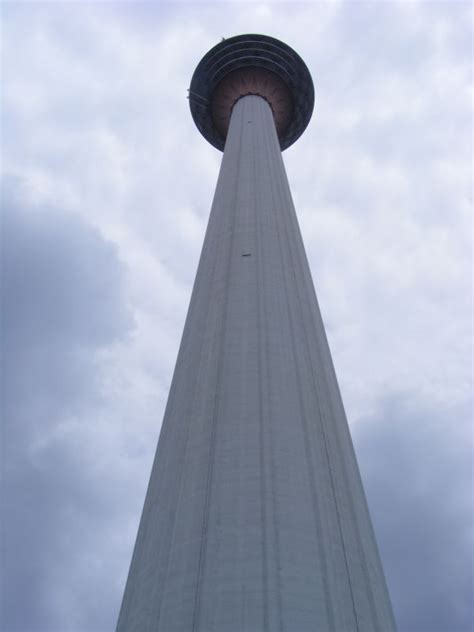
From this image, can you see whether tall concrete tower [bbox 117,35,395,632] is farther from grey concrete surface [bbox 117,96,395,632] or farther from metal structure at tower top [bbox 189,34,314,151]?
metal structure at tower top [bbox 189,34,314,151]

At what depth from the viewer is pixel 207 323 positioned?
18672 mm

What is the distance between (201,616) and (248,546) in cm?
155

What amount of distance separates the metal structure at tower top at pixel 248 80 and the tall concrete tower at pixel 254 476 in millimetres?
16644

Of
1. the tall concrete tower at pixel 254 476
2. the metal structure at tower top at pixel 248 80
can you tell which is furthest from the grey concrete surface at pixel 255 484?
the metal structure at tower top at pixel 248 80

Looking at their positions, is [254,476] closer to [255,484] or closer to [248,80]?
[255,484]

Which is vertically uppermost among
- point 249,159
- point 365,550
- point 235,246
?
point 249,159

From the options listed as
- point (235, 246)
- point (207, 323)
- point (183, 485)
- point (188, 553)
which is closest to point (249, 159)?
point (235, 246)

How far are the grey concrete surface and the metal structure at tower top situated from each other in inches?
754

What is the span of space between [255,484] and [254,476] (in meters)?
0.22

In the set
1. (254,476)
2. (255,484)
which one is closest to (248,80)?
(254,476)

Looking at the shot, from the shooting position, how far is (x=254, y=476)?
44.0 ft

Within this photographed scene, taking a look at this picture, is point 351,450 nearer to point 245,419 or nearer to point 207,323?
point 245,419

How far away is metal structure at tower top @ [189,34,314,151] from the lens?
36344 millimetres

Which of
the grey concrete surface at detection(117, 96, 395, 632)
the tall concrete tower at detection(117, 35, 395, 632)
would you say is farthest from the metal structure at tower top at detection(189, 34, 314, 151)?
the grey concrete surface at detection(117, 96, 395, 632)
